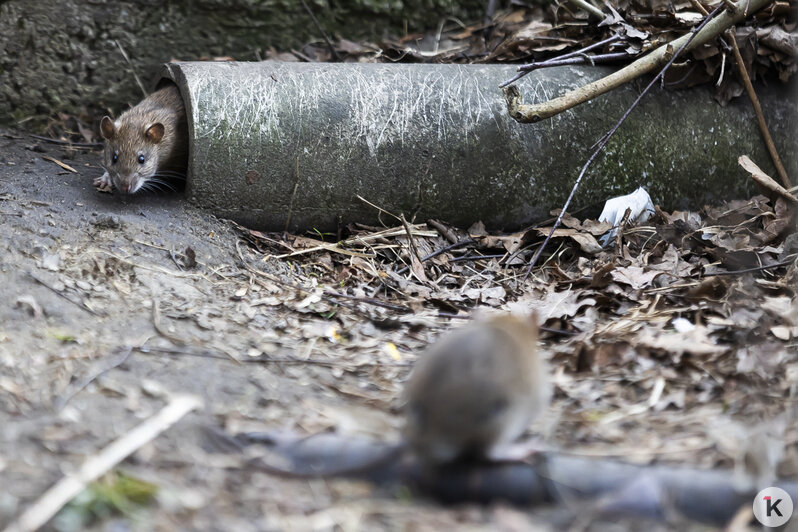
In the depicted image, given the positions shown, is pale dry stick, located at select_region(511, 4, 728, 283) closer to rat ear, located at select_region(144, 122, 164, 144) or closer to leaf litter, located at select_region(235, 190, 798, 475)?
leaf litter, located at select_region(235, 190, 798, 475)

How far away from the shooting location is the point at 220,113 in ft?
17.5

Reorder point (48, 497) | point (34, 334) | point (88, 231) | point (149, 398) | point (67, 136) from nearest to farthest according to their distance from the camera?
point (48, 497) → point (149, 398) → point (34, 334) → point (88, 231) → point (67, 136)

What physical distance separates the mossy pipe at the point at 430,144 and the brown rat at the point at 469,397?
10.1 feet

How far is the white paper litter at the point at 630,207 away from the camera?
18.7 feet

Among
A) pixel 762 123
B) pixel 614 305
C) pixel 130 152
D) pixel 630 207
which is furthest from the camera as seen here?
pixel 762 123

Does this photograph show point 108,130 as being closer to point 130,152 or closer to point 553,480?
point 130,152

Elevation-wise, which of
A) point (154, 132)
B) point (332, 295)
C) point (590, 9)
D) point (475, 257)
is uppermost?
point (590, 9)

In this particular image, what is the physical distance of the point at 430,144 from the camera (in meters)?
5.62

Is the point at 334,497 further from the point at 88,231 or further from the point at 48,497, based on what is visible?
the point at 88,231

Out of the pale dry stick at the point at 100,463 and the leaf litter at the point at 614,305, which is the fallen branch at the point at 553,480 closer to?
the leaf litter at the point at 614,305

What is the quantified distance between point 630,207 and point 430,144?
156 cm

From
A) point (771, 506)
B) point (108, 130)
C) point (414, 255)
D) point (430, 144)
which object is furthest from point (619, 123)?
point (108, 130)

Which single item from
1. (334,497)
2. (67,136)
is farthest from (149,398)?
(67,136)

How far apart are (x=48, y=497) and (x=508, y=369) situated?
1497mm
